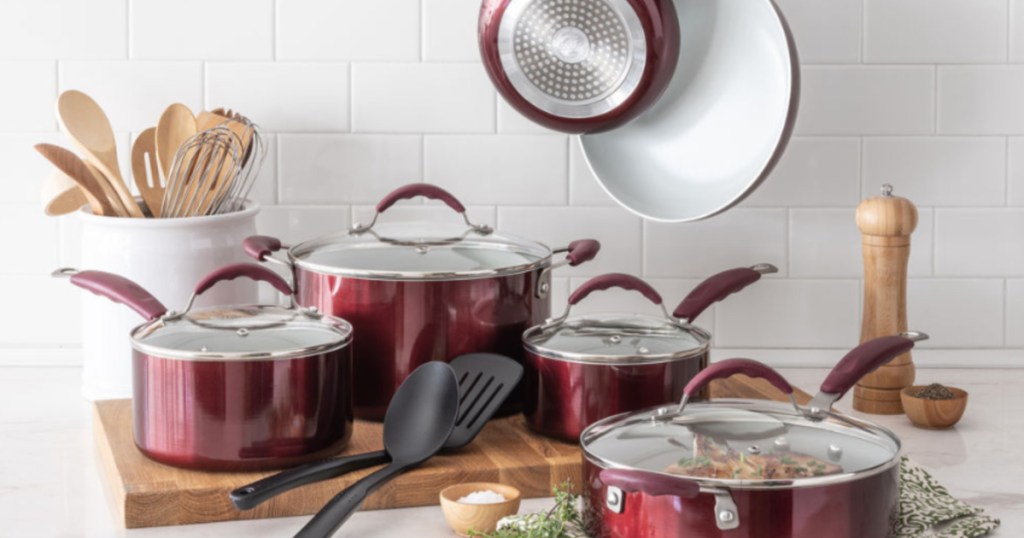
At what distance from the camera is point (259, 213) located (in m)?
1.62

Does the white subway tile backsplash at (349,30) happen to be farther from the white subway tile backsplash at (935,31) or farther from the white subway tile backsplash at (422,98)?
the white subway tile backsplash at (935,31)

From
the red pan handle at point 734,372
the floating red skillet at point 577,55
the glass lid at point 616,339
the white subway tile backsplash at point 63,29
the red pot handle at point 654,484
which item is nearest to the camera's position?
the red pot handle at point 654,484

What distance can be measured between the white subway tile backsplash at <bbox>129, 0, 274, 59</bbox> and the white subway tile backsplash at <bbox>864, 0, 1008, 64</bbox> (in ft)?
2.46

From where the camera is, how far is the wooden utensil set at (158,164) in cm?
141

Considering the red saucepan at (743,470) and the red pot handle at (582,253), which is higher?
the red pot handle at (582,253)

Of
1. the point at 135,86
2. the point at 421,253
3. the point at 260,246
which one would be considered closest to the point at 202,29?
the point at 135,86

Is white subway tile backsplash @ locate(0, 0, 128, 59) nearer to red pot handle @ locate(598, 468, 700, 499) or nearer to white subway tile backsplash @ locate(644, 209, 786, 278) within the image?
white subway tile backsplash @ locate(644, 209, 786, 278)

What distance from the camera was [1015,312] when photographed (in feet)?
5.49

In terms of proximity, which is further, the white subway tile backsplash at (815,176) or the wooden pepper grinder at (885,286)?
the white subway tile backsplash at (815,176)

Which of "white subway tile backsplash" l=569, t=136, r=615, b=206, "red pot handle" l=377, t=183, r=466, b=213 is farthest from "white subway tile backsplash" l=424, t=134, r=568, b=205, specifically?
"red pot handle" l=377, t=183, r=466, b=213

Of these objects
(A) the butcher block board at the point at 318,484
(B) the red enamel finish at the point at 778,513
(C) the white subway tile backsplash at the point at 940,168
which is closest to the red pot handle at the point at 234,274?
(A) the butcher block board at the point at 318,484

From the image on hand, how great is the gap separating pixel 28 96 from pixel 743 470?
108cm

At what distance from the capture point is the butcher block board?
1.11m

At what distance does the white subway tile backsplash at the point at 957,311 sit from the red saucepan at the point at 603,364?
49 centimetres
